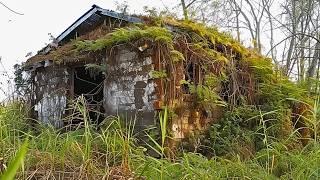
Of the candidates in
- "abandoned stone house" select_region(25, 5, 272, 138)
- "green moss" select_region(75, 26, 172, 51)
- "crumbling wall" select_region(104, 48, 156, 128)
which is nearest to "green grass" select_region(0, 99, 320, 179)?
"crumbling wall" select_region(104, 48, 156, 128)

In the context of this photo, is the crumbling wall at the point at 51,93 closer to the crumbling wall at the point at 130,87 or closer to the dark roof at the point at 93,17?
the dark roof at the point at 93,17

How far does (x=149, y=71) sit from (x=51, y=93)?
2.82 metres

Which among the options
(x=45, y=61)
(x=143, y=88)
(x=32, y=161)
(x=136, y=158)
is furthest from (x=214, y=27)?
(x=32, y=161)

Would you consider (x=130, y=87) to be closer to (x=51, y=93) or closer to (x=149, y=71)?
(x=149, y=71)

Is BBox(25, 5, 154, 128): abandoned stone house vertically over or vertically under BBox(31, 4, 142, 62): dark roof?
under

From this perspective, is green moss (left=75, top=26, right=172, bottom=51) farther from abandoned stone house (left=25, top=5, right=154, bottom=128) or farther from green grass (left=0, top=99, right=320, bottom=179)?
green grass (left=0, top=99, right=320, bottom=179)

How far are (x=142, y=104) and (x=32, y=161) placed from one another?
325cm

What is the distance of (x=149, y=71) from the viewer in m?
6.71

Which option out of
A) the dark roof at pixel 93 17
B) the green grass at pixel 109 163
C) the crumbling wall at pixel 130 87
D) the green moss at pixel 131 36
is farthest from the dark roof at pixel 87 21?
the green grass at pixel 109 163

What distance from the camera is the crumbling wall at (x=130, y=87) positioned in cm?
670

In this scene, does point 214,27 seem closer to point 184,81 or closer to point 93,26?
point 184,81

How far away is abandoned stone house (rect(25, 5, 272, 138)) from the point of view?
6.69 m

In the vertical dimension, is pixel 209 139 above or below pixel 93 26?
below

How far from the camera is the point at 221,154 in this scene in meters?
6.69
